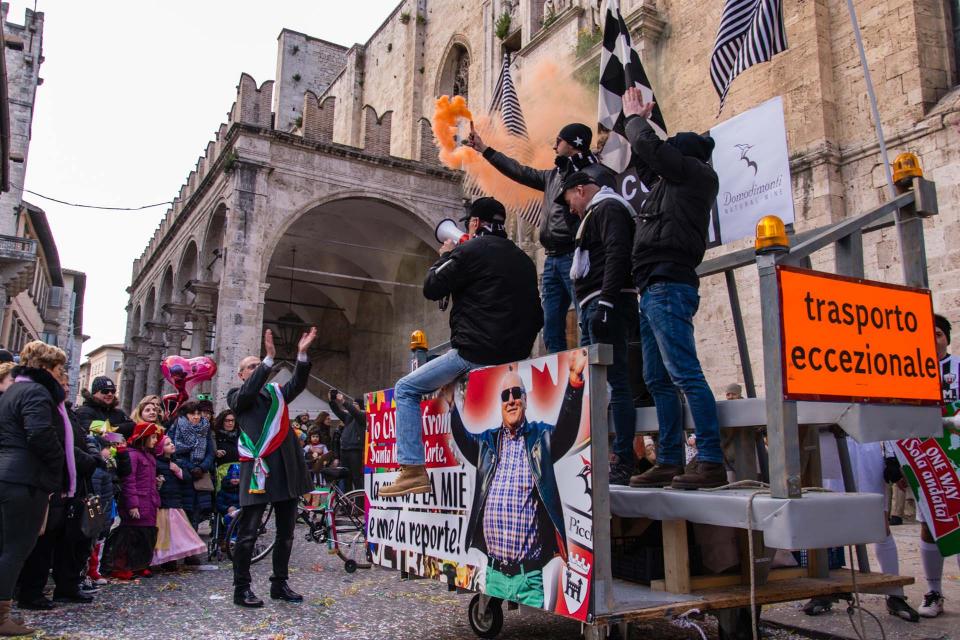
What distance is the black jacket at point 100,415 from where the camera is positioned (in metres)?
6.98

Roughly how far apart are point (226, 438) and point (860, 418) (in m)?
8.01

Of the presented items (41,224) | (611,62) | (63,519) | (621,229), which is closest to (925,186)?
(621,229)

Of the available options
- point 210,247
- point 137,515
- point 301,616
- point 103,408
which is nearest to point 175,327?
point 210,247

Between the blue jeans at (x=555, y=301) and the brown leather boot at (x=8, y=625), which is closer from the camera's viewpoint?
the brown leather boot at (x=8, y=625)

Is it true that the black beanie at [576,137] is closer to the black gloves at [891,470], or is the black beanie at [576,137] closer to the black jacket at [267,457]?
the black jacket at [267,457]

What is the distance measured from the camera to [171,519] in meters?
7.68

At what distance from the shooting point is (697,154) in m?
3.94

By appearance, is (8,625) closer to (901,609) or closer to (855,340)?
(855,340)

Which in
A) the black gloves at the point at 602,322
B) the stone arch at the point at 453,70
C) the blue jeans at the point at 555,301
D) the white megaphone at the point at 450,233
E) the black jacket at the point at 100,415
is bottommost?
the black jacket at the point at 100,415

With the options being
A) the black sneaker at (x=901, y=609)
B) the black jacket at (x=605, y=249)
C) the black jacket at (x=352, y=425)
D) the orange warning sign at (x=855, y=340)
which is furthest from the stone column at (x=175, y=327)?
the orange warning sign at (x=855, y=340)

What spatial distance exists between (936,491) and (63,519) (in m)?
6.33

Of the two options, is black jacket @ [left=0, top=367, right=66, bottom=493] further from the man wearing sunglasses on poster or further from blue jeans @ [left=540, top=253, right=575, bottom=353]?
blue jeans @ [left=540, top=253, right=575, bottom=353]

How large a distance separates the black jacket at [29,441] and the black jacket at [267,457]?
1.29 meters

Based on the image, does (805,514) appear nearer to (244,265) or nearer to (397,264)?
(244,265)
